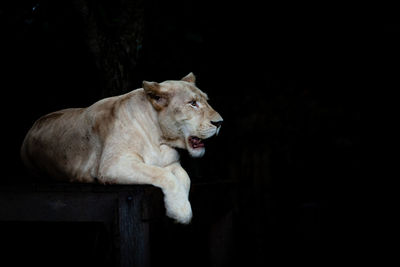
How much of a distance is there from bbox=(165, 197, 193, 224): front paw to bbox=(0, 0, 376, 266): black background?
2.20 metres

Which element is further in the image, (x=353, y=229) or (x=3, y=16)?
(x=353, y=229)

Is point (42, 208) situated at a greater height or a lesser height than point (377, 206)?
greater

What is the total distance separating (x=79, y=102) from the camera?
15.1ft

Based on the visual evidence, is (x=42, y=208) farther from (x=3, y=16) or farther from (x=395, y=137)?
(x=395, y=137)

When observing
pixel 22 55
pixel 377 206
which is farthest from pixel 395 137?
pixel 22 55

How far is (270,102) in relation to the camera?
17.9 ft

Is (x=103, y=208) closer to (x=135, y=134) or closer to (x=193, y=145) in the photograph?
(x=135, y=134)

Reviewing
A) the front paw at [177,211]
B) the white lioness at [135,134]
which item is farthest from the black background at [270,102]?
the front paw at [177,211]

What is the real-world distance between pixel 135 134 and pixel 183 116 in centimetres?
27

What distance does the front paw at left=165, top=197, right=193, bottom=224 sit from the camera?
2.37 metres

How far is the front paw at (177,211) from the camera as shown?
2.37 m

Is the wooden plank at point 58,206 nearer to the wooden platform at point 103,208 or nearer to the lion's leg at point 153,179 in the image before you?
the wooden platform at point 103,208

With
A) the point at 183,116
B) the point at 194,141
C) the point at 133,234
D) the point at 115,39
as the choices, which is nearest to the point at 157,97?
the point at 183,116

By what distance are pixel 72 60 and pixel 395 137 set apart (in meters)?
3.34
